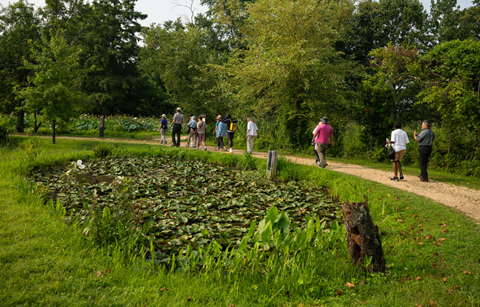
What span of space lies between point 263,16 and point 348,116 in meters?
7.07

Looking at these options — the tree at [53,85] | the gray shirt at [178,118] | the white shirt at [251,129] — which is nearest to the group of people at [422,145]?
the white shirt at [251,129]

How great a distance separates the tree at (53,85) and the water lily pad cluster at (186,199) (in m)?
4.25

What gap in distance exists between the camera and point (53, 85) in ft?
41.7

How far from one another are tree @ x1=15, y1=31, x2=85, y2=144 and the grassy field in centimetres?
903

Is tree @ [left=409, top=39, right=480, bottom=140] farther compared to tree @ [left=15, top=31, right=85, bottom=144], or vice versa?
tree @ [left=15, top=31, right=85, bottom=144]

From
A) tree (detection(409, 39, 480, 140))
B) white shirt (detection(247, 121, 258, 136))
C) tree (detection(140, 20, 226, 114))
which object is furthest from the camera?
tree (detection(140, 20, 226, 114))

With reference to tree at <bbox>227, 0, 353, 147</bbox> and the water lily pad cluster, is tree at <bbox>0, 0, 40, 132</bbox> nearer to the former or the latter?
the water lily pad cluster

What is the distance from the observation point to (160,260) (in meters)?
4.04

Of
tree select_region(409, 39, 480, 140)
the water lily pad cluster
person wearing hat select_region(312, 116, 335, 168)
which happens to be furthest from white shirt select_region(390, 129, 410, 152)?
the water lily pad cluster

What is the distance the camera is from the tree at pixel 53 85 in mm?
12344

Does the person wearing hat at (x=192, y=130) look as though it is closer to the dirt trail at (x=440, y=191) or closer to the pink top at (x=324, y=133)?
the pink top at (x=324, y=133)

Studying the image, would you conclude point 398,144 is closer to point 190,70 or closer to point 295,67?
point 295,67

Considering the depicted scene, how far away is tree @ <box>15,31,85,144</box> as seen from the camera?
40.5 feet

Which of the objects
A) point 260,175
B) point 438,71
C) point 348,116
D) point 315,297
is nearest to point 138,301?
point 315,297
